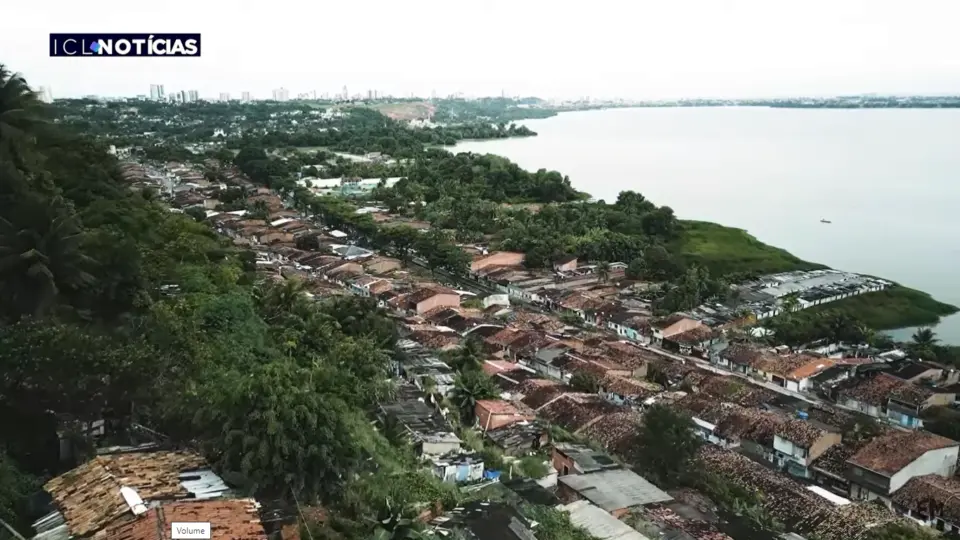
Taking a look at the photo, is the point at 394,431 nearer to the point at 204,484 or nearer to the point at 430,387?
the point at 430,387

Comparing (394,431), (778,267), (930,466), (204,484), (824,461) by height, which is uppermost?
(204,484)

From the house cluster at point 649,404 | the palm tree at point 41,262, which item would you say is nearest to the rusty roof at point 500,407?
the house cluster at point 649,404

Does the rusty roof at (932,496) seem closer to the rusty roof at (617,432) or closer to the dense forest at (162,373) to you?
the rusty roof at (617,432)

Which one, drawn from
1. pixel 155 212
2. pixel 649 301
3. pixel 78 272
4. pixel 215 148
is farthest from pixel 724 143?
pixel 78 272

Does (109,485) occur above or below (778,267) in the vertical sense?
above

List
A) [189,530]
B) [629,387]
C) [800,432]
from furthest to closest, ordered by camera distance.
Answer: [629,387] < [800,432] < [189,530]

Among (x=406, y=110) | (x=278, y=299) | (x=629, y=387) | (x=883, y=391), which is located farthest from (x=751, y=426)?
(x=406, y=110)

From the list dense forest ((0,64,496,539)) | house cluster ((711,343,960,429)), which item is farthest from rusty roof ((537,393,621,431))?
house cluster ((711,343,960,429))
